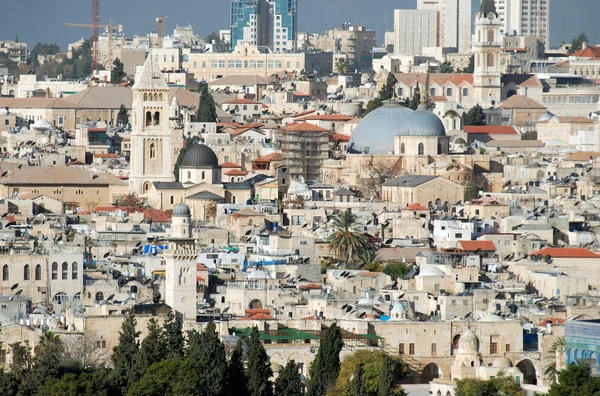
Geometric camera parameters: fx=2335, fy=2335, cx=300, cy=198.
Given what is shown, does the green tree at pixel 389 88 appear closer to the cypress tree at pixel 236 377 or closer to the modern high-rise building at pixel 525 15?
the cypress tree at pixel 236 377

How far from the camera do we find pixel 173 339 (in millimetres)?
46031

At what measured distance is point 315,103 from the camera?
363 feet

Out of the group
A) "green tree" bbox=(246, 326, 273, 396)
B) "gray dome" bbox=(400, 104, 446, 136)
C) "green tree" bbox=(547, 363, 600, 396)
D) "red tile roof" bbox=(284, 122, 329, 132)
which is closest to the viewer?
"green tree" bbox=(547, 363, 600, 396)

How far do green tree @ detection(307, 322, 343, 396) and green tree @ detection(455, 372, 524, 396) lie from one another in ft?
7.95

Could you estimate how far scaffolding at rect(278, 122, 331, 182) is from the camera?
8625 cm

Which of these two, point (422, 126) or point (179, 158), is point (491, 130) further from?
point (179, 158)

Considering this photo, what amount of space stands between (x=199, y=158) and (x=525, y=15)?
109m

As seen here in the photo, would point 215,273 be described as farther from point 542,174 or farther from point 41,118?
point 41,118

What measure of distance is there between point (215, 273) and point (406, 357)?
37.2 feet

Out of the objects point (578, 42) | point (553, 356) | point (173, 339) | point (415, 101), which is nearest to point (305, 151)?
point (415, 101)

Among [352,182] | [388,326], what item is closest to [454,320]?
[388,326]

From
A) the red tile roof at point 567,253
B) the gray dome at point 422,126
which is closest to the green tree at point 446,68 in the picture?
the gray dome at point 422,126

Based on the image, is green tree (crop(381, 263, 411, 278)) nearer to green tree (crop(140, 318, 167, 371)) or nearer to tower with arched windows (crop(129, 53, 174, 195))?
green tree (crop(140, 318, 167, 371))

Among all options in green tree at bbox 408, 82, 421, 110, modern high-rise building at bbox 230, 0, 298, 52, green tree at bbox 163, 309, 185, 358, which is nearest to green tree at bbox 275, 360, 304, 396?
green tree at bbox 163, 309, 185, 358
